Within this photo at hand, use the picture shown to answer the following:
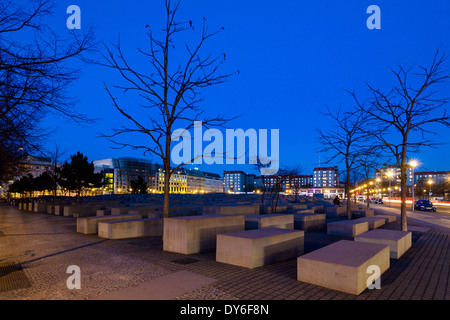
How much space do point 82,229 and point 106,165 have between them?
14352cm

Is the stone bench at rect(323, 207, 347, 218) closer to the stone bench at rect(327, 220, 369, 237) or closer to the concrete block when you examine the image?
the stone bench at rect(327, 220, 369, 237)

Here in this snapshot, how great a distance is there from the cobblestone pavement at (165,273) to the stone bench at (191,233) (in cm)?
36

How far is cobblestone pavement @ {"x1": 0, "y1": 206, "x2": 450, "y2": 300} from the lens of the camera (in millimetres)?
4824

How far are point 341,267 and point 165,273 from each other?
142 inches

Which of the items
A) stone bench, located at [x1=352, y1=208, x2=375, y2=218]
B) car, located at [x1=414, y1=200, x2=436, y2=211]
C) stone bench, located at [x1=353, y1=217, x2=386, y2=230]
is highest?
stone bench, located at [x1=353, y1=217, x2=386, y2=230]

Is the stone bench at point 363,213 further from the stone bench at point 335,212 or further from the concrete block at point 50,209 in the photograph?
the concrete block at point 50,209

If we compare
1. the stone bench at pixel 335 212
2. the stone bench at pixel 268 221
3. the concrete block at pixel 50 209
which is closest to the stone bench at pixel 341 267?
the stone bench at pixel 268 221

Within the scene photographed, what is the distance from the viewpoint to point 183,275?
582 cm

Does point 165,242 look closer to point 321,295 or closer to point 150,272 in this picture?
point 150,272

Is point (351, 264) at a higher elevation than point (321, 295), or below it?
higher

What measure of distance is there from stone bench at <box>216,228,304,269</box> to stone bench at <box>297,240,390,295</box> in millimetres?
1299

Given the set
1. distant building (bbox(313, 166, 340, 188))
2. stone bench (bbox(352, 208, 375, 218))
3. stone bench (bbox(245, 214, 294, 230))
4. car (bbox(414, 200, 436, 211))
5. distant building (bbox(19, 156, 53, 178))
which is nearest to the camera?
distant building (bbox(19, 156, 53, 178))

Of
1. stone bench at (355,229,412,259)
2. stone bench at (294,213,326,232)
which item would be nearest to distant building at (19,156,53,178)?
stone bench at (355,229,412,259)
